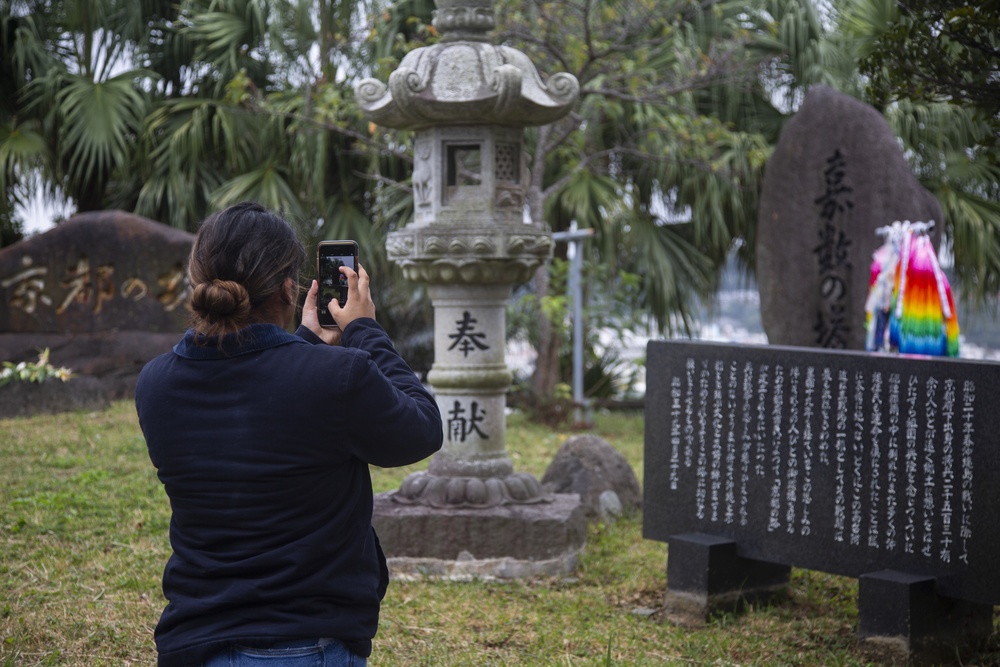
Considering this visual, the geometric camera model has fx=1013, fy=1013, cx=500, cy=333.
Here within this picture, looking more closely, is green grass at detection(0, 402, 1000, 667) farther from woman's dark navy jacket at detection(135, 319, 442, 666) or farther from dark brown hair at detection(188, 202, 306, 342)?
dark brown hair at detection(188, 202, 306, 342)

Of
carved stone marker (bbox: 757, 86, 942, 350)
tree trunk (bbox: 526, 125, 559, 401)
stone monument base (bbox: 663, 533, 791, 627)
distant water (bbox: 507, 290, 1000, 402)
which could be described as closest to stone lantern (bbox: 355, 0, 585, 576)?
stone monument base (bbox: 663, 533, 791, 627)

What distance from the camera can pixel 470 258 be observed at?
470cm

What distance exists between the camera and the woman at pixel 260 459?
1.68 meters

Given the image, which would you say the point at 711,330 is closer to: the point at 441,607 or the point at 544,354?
the point at 544,354

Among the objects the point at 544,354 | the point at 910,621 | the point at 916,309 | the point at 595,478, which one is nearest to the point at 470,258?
the point at 595,478

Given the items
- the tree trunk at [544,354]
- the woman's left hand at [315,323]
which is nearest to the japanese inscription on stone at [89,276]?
the tree trunk at [544,354]

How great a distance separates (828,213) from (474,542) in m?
4.32

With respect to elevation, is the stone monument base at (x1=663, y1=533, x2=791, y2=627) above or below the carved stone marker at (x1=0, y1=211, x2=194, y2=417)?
below

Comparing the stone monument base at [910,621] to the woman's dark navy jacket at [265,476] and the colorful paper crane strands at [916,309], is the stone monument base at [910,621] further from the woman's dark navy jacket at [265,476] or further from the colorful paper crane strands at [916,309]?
the woman's dark navy jacket at [265,476]

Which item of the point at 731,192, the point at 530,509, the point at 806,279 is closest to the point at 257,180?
the point at 731,192

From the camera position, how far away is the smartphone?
1.98 metres

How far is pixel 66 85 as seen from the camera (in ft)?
34.9

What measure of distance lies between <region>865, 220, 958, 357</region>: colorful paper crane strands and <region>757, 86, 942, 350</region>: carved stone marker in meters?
1.16

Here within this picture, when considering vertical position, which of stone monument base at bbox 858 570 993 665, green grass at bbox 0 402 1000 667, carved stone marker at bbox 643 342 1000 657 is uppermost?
carved stone marker at bbox 643 342 1000 657
